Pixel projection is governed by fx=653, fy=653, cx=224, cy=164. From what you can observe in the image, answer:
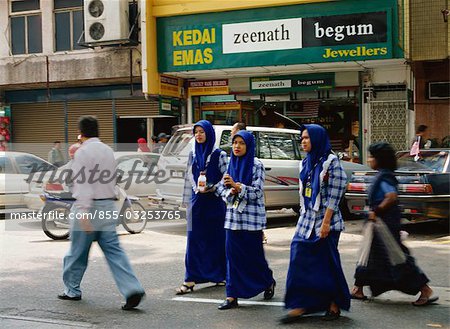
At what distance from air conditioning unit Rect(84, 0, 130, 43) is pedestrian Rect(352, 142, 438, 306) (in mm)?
13945

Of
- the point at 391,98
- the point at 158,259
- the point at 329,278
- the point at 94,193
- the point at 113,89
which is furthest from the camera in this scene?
the point at 113,89

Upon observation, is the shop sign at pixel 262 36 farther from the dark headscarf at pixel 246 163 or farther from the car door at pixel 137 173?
the dark headscarf at pixel 246 163

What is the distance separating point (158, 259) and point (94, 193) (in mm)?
2976

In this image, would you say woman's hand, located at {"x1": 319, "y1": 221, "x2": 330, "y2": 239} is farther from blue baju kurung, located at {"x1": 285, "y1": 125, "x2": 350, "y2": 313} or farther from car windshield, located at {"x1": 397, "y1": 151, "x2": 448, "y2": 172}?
car windshield, located at {"x1": 397, "y1": 151, "x2": 448, "y2": 172}

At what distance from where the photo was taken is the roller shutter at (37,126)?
22484mm

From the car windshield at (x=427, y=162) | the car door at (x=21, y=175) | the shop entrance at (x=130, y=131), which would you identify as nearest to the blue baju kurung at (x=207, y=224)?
the car windshield at (x=427, y=162)

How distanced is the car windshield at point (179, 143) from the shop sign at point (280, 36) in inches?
199

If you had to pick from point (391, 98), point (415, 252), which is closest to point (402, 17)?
point (391, 98)

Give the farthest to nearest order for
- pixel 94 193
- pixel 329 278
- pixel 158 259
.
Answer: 1. pixel 158 259
2. pixel 94 193
3. pixel 329 278

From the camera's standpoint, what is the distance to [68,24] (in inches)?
837

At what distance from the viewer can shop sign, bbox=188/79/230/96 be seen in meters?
19.2

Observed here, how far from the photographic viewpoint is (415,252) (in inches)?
389

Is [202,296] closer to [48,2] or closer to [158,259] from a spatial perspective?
[158,259]

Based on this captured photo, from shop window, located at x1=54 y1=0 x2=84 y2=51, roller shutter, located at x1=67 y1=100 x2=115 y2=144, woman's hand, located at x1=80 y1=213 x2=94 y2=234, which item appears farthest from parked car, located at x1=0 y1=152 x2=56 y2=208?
woman's hand, located at x1=80 y1=213 x2=94 y2=234
